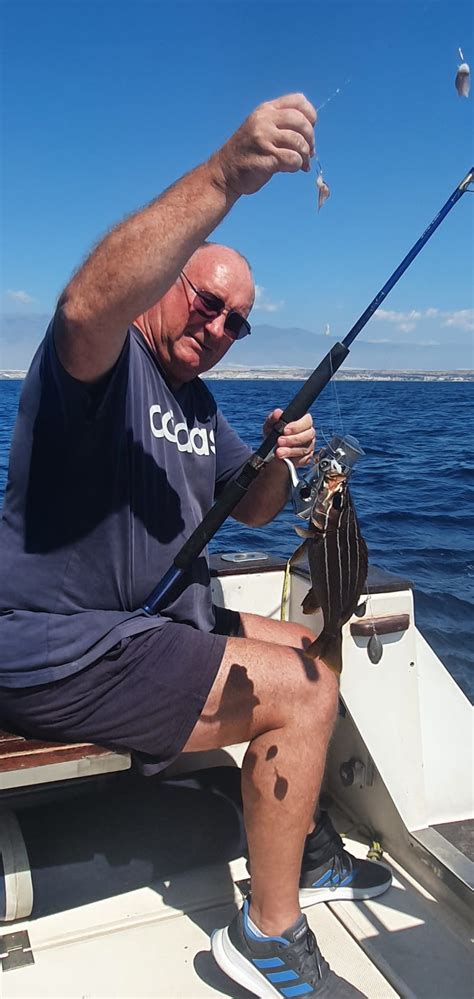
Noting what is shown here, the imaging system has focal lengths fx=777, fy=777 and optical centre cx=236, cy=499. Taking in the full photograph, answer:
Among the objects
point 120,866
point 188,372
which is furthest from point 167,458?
point 120,866

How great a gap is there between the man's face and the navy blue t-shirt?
16 centimetres

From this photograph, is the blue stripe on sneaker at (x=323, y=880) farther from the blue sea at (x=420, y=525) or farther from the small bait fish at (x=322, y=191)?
the small bait fish at (x=322, y=191)

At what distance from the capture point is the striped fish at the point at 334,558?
215cm

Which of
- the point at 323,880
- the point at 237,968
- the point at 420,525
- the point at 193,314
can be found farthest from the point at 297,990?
the point at 420,525

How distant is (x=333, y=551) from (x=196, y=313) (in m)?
1.05

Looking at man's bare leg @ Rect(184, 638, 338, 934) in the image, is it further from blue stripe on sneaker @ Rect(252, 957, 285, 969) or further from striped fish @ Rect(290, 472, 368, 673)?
striped fish @ Rect(290, 472, 368, 673)

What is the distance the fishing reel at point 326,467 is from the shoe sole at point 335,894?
1470 mm

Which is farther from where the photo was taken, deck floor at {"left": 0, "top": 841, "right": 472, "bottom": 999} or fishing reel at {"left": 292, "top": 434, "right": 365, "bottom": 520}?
deck floor at {"left": 0, "top": 841, "right": 472, "bottom": 999}

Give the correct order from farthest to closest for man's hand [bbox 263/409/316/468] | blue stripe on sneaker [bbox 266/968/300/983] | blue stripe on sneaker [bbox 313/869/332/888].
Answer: blue stripe on sneaker [bbox 313/869/332/888] → man's hand [bbox 263/409/316/468] → blue stripe on sneaker [bbox 266/968/300/983]

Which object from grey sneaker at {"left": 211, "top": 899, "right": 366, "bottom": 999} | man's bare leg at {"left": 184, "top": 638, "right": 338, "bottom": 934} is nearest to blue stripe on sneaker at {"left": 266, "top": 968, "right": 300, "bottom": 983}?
grey sneaker at {"left": 211, "top": 899, "right": 366, "bottom": 999}

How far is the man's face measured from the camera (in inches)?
106

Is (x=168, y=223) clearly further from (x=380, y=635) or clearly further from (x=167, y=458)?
(x=380, y=635)

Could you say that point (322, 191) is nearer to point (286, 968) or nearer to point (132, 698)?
point (132, 698)

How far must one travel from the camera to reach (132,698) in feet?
7.52
